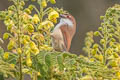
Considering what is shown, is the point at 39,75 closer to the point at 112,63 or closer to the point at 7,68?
the point at 7,68

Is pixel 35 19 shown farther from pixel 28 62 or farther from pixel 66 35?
pixel 66 35

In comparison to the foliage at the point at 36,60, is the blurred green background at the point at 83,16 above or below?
above

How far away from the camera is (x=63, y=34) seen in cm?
107

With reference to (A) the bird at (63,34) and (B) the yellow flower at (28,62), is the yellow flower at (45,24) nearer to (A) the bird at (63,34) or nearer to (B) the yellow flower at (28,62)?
(B) the yellow flower at (28,62)

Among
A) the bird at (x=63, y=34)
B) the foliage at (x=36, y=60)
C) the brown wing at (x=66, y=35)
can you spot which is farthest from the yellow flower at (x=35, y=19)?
the brown wing at (x=66, y=35)

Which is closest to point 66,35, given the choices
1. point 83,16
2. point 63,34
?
point 63,34

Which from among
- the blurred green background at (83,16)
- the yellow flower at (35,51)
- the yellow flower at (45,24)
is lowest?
the yellow flower at (35,51)

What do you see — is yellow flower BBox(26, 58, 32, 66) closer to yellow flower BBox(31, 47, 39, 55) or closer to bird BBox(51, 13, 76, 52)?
yellow flower BBox(31, 47, 39, 55)

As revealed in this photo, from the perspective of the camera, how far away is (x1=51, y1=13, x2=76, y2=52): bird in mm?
982

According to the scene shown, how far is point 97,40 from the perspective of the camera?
318 cm

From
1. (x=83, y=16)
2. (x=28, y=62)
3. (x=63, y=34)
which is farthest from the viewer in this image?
(x=83, y=16)

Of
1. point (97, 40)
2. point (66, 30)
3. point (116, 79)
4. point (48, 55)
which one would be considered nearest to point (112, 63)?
point (116, 79)

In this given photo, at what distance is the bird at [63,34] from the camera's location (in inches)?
38.7

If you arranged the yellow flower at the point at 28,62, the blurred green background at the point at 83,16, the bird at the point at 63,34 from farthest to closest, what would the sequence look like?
the blurred green background at the point at 83,16
the bird at the point at 63,34
the yellow flower at the point at 28,62
